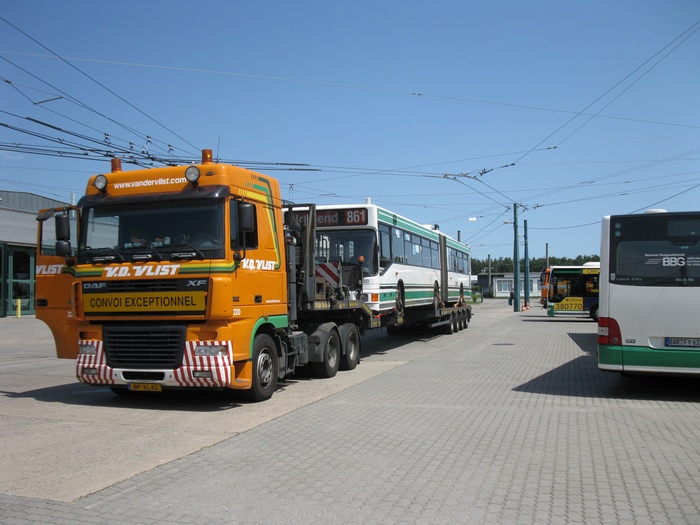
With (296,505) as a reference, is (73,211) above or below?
above

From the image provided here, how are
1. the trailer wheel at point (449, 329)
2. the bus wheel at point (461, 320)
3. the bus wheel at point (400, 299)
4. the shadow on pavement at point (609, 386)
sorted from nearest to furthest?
the shadow on pavement at point (609, 386), the bus wheel at point (400, 299), the trailer wheel at point (449, 329), the bus wheel at point (461, 320)

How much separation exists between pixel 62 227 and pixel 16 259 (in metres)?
27.7

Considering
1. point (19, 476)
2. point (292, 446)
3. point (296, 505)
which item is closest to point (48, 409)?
point (19, 476)

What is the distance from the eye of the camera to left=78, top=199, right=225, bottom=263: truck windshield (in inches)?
326

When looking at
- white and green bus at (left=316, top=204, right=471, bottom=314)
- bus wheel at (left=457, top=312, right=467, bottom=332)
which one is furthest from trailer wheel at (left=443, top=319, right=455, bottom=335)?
white and green bus at (left=316, top=204, right=471, bottom=314)

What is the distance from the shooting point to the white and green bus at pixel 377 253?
47.6 ft

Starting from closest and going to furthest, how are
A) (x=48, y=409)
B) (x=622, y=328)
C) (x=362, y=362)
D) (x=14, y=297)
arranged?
(x=48, y=409) → (x=622, y=328) → (x=362, y=362) → (x=14, y=297)

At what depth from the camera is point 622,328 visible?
30.5 feet

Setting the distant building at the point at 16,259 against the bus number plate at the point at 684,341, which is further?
the distant building at the point at 16,259

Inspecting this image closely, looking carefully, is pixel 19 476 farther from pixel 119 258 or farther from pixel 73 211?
pixel 73 211

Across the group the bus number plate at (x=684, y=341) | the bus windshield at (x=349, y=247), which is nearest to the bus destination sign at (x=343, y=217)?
the bus windshield at (x=349, y=247)

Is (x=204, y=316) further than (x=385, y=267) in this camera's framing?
No

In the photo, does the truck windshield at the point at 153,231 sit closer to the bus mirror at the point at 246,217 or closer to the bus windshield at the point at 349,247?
the bus mirror at the point at 246,217

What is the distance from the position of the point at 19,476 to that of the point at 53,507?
1026mm
